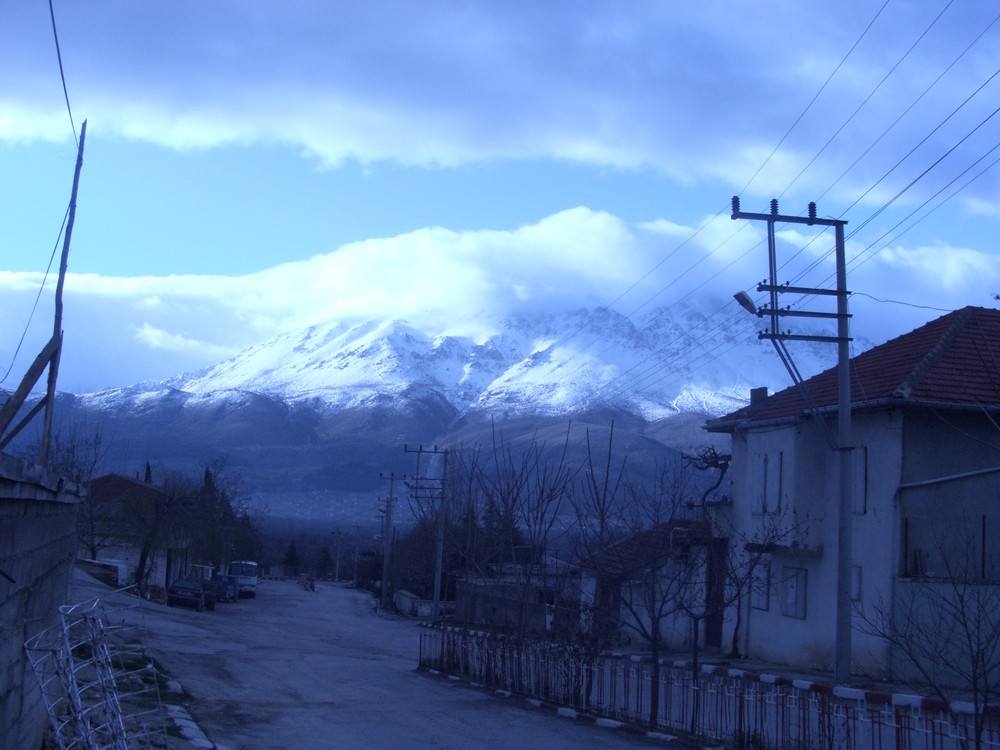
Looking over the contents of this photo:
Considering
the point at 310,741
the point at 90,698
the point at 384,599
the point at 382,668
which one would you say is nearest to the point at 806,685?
the point at 310,741

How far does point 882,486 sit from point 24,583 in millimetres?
18369

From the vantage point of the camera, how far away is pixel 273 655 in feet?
91.7

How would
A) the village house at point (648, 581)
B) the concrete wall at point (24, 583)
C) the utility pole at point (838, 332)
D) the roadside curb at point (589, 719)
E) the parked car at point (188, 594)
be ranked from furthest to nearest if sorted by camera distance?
1. the parked car at point (188, 594)
2. the utility pole at point (838, 332)
3. the village house at point (648, 581)
4. the roadside curb at point (589, 719)
5. the concrete wall at point (24, 583)

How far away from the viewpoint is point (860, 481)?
77.5 feet

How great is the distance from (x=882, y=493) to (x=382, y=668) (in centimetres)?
1209

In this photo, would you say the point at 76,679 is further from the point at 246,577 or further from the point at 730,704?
the point at 246,577

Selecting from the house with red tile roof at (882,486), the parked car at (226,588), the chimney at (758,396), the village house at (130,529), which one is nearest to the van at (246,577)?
the parked car at (226,588)

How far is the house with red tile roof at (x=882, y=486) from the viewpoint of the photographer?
21.7 m

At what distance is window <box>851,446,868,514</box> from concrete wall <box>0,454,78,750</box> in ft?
56.8

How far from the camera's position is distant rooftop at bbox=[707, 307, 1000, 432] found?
880 inches

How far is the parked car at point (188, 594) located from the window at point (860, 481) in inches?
1302

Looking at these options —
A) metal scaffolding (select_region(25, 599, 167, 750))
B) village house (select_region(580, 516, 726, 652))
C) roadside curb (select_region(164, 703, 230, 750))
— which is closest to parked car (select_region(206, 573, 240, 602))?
village house (select_region(580, 516, 726, 652))

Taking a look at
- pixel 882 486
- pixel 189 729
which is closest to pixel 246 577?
pixel 882 486

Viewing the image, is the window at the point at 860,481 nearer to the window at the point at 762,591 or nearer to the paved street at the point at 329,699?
the window at the point at 762,591
